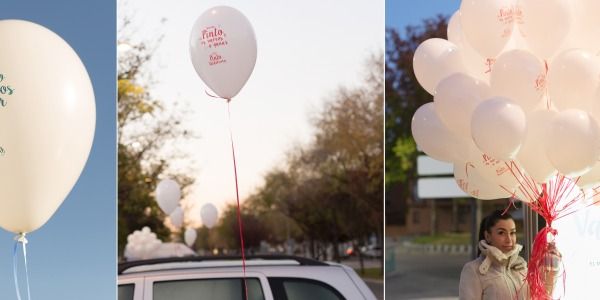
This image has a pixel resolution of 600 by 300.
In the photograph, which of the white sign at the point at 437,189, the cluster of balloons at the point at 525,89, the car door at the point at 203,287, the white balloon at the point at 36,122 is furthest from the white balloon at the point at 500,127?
the white sign at the point at 437,189

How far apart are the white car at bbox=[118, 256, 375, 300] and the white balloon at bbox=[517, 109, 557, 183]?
4.10 ft

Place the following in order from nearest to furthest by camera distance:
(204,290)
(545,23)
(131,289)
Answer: (545,23) < (204,290) < (131,289)

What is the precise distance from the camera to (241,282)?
4102mm

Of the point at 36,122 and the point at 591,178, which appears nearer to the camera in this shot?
the point at 591,178

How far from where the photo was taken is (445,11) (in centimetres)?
930

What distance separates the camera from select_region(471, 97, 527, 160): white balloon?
254 cm

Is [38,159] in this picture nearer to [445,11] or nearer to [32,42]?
[32,42]

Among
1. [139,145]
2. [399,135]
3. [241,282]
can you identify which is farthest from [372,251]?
[241,282]

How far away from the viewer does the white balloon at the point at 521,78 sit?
261 centimetres

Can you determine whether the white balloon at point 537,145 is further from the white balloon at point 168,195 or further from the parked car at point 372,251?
the parked car at point 372,251

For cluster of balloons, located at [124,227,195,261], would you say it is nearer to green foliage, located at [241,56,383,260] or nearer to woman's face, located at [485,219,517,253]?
green foliage, located at [241,56,383,260]

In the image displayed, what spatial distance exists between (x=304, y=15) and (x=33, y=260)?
13.4 ft

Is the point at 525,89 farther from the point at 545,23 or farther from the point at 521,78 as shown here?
the point at 545,23

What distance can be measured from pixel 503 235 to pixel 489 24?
0.89 m
